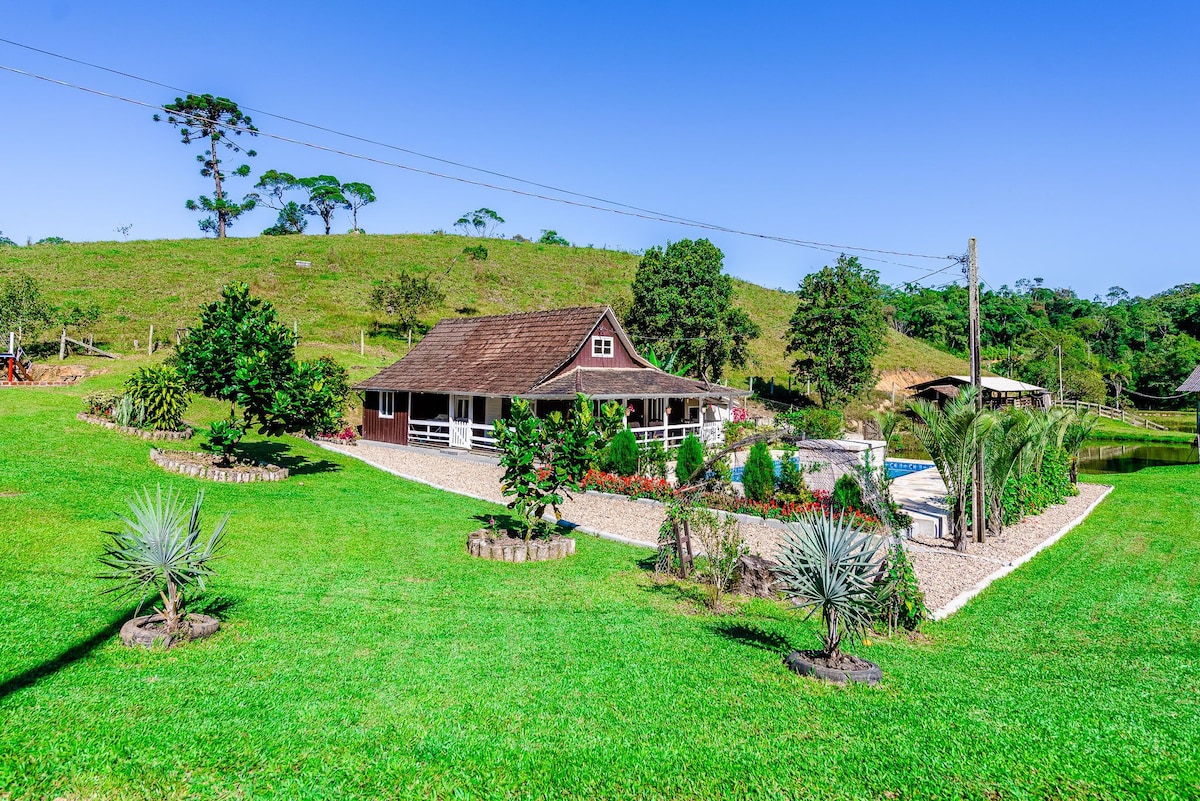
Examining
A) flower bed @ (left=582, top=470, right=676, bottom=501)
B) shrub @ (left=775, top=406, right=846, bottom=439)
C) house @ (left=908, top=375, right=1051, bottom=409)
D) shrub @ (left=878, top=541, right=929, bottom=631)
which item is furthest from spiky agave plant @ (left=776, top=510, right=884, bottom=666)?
house @ (left=908, top=375, right=1051, bottom=409)

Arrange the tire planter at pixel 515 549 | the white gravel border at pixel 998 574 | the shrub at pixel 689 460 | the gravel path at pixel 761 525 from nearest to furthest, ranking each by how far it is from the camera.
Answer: the white gravel border at pixel 998 574 → the tire planter at pixel 515 549 → the gravel path at pixel 761 525 → the shrub at pixel 689 460

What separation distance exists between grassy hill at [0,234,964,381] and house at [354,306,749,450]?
14.2 meters

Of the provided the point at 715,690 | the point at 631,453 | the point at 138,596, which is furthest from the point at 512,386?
the point at 715,690

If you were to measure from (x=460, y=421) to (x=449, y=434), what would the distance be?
0.69 metres

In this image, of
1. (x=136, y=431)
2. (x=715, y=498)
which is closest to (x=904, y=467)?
(x=715, y=498)

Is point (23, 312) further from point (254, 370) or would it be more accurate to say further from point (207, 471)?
point (254, 370)

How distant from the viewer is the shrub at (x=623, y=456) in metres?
21.1

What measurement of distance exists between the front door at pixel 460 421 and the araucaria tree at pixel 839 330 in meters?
25.7

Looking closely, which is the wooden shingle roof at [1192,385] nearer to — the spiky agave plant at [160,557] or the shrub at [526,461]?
the shrub at [526,461]

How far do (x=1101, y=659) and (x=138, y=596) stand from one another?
11647 millimetres

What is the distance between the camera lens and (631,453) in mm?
21031

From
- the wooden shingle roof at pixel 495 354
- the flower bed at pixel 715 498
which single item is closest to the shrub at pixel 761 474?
the flower bed at pixel 715 498

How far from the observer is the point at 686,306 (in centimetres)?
4328

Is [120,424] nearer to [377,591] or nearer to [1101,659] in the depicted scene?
[377,591]
